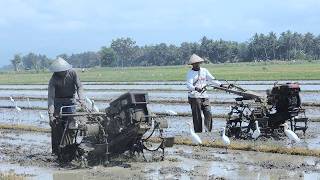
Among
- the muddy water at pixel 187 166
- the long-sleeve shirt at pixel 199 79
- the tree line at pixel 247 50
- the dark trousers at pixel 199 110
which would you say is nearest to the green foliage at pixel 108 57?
the tree line at pixel 247 50

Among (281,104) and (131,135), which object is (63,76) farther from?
(281,104)

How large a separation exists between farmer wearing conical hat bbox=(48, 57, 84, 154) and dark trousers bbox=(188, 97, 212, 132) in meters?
2.92

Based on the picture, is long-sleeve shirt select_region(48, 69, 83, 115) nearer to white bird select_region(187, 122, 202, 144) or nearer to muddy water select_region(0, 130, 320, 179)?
muddy water select_region(0, 130, 320, 179)

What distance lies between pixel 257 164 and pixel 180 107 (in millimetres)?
11404

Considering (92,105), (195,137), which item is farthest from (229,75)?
(92,105)

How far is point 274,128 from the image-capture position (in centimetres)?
1137

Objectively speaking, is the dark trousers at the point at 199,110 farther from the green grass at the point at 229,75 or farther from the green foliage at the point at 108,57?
the green foliage at the point at 108,57

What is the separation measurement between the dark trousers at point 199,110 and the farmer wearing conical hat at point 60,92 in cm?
292

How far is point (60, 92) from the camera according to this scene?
943cm

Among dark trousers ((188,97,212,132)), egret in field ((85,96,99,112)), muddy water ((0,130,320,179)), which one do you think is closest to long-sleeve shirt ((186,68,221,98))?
dark trousers ((188,97,212,132))

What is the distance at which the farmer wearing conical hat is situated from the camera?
30.4 feet

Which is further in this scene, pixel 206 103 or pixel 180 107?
pixel 180 107

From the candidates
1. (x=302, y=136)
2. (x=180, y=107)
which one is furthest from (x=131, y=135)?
(x=180, y=107)

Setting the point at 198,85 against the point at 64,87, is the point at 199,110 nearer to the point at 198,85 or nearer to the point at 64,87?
the point at 198,85
